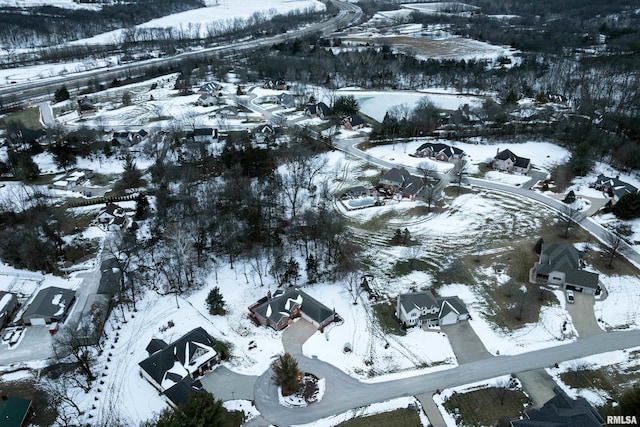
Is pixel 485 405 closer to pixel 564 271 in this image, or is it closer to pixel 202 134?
pixel 564 271

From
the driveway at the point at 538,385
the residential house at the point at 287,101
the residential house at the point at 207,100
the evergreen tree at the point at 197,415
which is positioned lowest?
the driveway at the point at 538,385

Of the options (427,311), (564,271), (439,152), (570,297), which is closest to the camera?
(427,311)

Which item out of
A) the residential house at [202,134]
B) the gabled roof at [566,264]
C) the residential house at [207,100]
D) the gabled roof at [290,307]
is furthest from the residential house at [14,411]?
the residential house at [207,100]

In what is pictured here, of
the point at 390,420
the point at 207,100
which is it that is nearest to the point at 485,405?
the point at 390,420

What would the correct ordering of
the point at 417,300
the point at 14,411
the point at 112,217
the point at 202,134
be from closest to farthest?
the point at 14,411
the point at 417,300
the point at 112,217
the point at 202,134

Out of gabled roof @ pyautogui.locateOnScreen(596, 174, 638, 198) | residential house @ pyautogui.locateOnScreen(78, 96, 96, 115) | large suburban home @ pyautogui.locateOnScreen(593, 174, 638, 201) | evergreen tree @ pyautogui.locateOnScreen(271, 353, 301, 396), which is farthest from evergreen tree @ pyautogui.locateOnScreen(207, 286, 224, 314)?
residential house @ pyautogui.locateOnScreen(78, 96, 96, 115)

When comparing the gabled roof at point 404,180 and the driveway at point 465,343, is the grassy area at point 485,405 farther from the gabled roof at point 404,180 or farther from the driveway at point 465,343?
the gabled roof at point 404,180

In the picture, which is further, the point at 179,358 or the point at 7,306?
the point at 7,306
